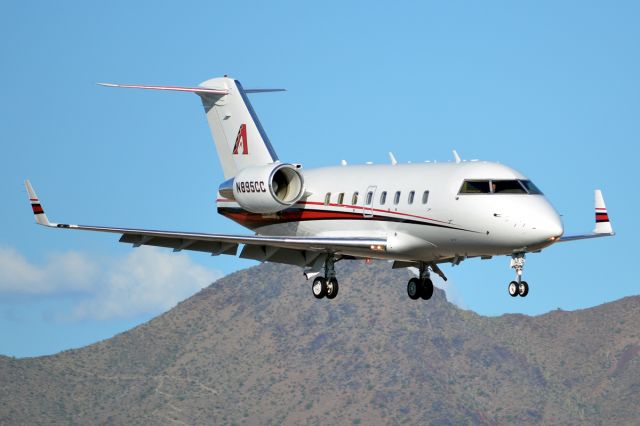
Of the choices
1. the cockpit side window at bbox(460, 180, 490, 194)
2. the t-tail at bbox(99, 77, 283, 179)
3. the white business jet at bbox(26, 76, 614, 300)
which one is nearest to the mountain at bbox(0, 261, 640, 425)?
the t-tail at bbox(99, 77, 283, 179)

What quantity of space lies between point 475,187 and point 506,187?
897 mm

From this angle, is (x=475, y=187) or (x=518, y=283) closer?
(x=518, y=283)

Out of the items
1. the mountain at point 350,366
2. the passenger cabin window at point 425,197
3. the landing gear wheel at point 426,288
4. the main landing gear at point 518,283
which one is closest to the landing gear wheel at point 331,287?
the landing gear wheel at point 426,288

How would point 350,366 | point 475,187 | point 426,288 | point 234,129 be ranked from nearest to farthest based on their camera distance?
point 475,187 → point 426,288 → point 234,129 → point 350,366

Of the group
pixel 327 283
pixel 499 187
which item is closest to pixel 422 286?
pixel 327 283

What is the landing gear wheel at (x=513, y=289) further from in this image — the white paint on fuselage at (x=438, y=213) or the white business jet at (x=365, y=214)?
the white paint on fuselage at (x=438, y=213)

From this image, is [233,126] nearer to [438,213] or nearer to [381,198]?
[381,198]

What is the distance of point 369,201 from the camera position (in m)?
43.9

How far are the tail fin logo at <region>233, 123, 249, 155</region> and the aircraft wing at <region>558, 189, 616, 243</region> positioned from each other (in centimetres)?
1256

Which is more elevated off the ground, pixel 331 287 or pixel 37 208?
pixel 37 208

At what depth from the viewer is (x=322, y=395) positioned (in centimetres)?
17412

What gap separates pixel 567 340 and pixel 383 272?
27.5m

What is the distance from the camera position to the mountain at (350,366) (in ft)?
561

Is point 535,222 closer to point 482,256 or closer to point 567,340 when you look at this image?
point 482,256
